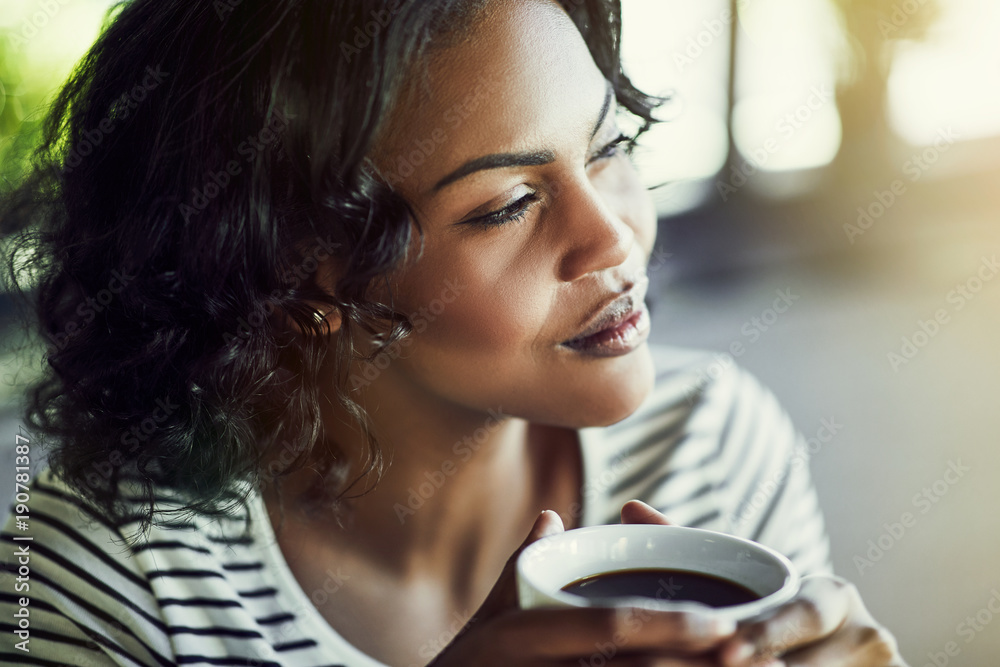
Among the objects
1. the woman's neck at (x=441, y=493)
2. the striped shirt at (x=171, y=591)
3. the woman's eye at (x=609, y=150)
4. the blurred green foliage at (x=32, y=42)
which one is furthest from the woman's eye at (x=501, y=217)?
the blurred green foliage at (x=32, y=42)

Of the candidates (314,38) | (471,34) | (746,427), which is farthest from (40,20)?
(746,427)

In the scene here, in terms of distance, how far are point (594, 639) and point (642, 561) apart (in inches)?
3.7

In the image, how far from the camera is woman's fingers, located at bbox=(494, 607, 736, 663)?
1.43ft

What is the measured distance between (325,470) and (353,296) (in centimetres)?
30

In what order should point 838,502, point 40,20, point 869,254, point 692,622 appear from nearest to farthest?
point 692,622 → point 40,20 → point 838,502 → point 869,254

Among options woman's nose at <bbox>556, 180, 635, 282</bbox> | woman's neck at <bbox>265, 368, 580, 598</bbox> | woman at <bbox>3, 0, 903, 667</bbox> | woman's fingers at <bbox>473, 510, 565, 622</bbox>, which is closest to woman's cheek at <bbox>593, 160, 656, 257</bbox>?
woman at <bbox>3, 0, 903, 667</bbox>

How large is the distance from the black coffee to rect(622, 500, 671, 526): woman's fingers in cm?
9

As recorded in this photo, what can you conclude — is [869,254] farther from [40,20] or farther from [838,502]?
[40,20]

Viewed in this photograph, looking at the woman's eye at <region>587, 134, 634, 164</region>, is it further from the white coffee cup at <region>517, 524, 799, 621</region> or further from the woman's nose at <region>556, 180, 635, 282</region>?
the white coffee cup at <region>517, 524, 799, 621</region>

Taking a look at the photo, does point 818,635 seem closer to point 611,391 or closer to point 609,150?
point 611,391

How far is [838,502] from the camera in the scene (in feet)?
6.33

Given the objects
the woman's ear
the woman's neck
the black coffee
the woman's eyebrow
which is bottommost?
the woman's neck

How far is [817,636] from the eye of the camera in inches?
19.3

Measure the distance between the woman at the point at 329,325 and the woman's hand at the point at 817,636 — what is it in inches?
6.1
